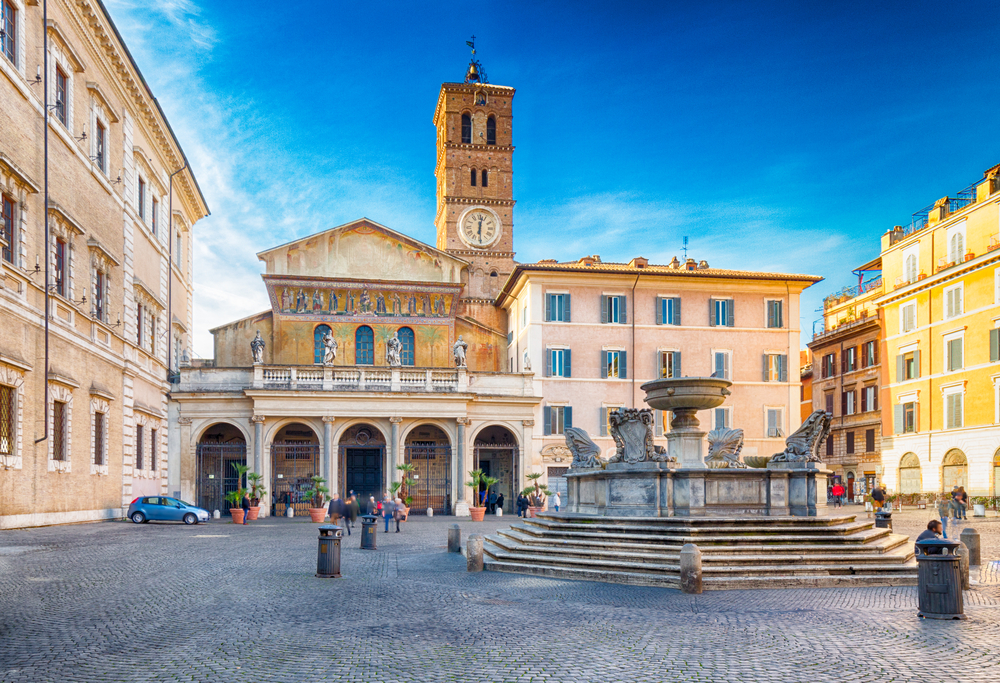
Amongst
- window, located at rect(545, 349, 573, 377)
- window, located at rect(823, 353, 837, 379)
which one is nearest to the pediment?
window, located at rect(545, 349, 573, 377)

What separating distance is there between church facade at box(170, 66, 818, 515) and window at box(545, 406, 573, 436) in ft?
0.22

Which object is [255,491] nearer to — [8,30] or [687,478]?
[8,30]

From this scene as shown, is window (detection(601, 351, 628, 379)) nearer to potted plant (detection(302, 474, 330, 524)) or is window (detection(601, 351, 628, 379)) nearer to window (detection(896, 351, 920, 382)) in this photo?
potted plant (detection(302, 474, 330, 524))

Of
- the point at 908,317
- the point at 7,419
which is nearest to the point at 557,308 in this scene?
the point at 908,317

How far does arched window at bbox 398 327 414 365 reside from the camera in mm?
41719

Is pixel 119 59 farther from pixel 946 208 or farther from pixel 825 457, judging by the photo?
pixel 825 457

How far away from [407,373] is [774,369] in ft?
60.3

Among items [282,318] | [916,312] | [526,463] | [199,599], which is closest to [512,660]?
[199,599]

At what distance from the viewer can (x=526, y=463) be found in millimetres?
38594

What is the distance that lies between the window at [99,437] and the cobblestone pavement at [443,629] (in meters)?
12.4

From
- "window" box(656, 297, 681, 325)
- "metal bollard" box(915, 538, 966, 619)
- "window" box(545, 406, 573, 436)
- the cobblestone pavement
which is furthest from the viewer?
"window" box(656, 297, 681, 325)

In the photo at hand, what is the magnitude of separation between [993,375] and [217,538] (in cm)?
3387

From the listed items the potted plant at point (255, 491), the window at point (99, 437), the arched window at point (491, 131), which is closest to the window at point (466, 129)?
the arched window at point (491, 131)

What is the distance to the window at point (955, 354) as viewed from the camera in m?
41.7
